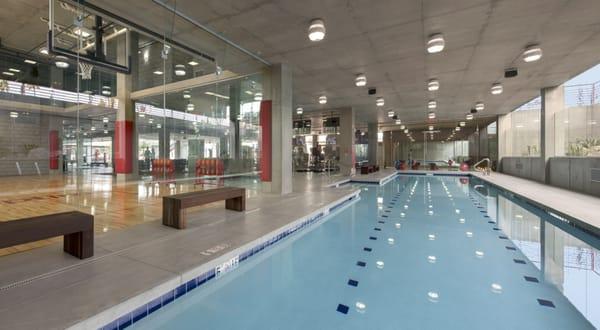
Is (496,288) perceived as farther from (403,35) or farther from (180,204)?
(403,35)

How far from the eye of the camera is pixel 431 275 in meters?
2.93

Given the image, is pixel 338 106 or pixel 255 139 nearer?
pixel 255 139

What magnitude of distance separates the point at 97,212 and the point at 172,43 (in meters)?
3.47

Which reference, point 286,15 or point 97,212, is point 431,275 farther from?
point 97,212

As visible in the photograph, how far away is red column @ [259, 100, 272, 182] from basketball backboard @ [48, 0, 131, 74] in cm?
324

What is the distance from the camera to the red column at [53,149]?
4.34 meters

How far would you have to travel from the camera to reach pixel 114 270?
7.66 feet

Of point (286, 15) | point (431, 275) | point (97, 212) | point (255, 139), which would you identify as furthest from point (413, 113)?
point (97, 212)

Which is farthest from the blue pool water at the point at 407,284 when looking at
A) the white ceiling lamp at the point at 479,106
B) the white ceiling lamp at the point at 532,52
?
the white ceiling lamp at the point at 479,106

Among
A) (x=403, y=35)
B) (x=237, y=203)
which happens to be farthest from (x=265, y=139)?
(x=403, y=35)

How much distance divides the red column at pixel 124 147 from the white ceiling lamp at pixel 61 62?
3342mm

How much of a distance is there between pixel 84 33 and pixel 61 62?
1.99 feet

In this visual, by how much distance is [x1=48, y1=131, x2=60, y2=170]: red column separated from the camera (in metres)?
4.34

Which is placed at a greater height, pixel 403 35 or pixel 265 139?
pixel 403 35
